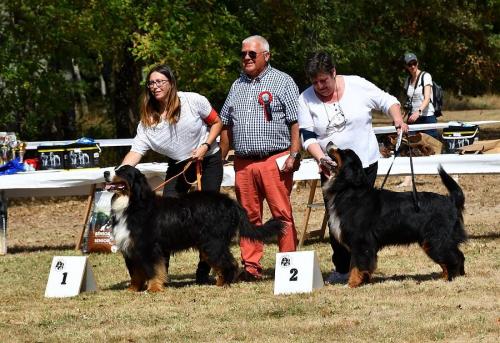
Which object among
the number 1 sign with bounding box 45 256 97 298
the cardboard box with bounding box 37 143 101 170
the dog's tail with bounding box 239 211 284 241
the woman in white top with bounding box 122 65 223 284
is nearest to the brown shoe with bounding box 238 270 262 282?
the woman in white top with bounding box 122 65 223 284

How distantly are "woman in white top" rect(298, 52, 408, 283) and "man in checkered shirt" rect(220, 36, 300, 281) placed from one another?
24 cm

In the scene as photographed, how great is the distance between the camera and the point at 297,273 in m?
7.31

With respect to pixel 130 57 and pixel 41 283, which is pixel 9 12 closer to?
pixel 130 57

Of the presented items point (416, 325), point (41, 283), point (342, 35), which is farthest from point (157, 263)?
point (342, 35)

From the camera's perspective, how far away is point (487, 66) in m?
25.7

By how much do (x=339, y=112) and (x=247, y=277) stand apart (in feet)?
5.03

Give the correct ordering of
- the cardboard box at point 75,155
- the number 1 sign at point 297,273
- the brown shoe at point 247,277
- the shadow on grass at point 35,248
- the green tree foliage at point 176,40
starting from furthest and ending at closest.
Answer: the green tree foliage at point 176,40 → the shadow on grass at point 35,248 → the cardboard box at point 75,155 → the brown shoe at point 247,277 → the number 1 sign at point 297,273

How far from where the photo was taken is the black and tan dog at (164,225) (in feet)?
24.5

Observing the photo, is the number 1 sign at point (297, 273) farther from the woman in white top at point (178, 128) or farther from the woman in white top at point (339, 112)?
the woman in white top at point (178, 128)

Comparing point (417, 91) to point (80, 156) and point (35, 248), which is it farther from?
point (35, 248)

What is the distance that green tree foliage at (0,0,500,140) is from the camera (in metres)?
16.7

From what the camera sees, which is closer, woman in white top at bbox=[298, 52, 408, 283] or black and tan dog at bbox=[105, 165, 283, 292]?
woman in white top at bbox=[298, 52, 408, 283]

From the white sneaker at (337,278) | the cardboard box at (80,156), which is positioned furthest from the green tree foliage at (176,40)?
the white sneaker at (337,278)

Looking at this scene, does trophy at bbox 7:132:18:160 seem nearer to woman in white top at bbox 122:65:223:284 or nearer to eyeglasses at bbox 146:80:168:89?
woman in white top at bbox 122:65:223:284
